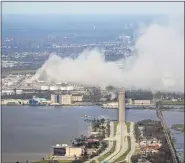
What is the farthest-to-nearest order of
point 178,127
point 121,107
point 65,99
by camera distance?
1. point 65,99
2. point 121,107
3. point 178,127

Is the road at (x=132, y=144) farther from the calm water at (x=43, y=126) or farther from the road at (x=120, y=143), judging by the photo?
the calm water at (x=43, y=126)

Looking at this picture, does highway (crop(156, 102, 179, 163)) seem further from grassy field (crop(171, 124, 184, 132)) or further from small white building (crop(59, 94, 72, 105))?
small white building (crop(59, 94, 72, 105))

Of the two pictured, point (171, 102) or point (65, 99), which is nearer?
point (171, 102)

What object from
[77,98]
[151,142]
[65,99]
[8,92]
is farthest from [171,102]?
[8,92]

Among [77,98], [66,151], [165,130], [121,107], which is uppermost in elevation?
[77,98]

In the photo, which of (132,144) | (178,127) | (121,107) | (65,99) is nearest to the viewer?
(132,144)

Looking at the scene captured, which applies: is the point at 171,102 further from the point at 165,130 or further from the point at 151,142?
the point at 151,142

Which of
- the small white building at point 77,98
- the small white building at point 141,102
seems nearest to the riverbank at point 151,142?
the small white building at point 141,102

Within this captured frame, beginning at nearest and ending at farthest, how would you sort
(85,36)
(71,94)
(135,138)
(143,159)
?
(143,159) → (135,138) → (85,36) → (71,94)

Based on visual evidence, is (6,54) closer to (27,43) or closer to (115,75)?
(27,43)

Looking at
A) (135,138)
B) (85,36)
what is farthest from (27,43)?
(135,138)
